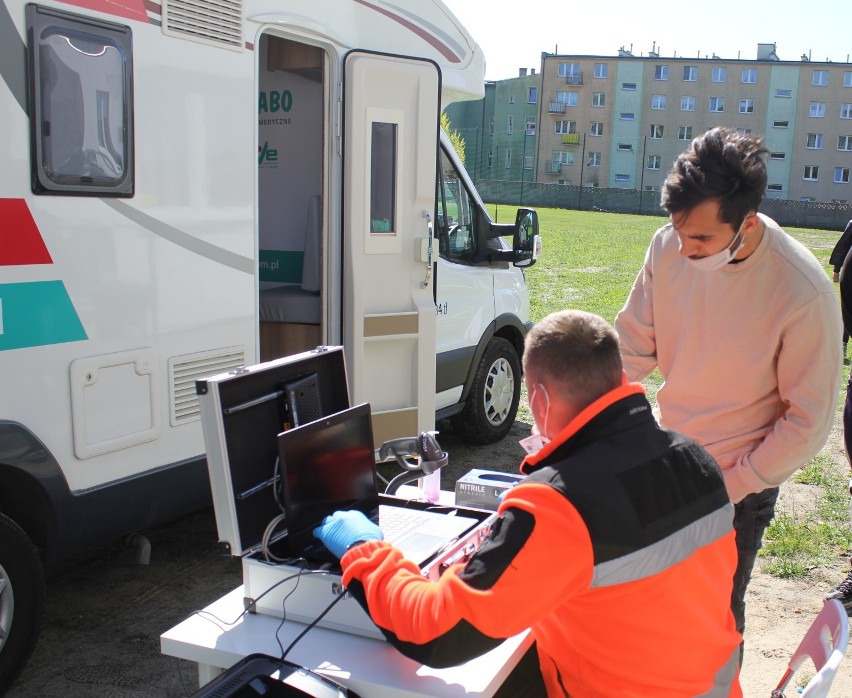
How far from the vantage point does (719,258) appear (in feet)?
8.18

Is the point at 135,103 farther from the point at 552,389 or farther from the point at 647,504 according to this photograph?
the point at 647,504

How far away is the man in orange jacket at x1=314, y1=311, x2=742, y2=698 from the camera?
1.68 meters

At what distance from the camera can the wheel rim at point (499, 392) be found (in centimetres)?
643

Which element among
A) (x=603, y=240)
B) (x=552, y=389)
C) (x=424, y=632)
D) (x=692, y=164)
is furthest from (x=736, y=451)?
(x=603, y=240)

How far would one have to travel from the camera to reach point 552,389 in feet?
6.08

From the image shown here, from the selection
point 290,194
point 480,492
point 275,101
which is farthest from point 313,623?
point 275,101

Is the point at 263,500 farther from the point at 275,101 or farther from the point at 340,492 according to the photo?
the point at 275,101

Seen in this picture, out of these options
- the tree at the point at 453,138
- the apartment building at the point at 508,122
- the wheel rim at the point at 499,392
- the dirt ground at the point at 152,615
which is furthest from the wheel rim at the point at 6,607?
the apartment building at the point at 508,122

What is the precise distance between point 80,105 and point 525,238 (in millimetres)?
3462

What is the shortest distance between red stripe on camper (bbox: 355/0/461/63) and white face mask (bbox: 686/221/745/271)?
2745 mm

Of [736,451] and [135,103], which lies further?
[135,103]

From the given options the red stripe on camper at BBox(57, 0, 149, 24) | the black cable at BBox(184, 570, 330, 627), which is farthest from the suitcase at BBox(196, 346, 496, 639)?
the red stripe on camper at BBox(57, 0, 149, 24)

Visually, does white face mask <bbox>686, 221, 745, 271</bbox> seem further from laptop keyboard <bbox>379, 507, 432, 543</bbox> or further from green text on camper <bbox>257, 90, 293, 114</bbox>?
green text on camper <bbox>257, 90, 293, 114</bbox>

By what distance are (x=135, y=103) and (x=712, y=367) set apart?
7.47 ft
